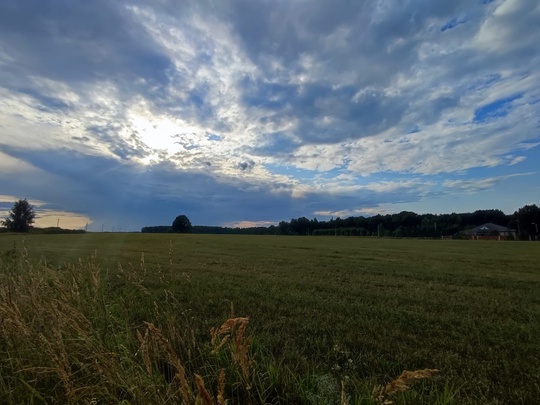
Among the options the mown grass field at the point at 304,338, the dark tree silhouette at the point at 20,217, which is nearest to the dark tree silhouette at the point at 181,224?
the dark tree silhouette at the point at 20,217

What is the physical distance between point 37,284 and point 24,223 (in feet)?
423

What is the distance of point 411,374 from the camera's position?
6.08 feet

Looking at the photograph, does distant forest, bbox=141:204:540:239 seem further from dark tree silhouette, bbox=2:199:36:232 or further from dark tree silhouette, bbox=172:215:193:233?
dark tree silhouette, bbox=2:199:36:232

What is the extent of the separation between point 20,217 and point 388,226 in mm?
142008

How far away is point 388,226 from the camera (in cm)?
14900

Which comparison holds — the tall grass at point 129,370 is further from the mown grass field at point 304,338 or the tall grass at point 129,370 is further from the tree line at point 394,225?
the tree line at point 394,225

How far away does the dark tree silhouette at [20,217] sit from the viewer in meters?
105

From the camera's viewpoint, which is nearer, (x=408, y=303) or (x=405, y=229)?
(x=408, y=303)

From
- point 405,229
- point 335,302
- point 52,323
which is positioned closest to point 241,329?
point 52,323

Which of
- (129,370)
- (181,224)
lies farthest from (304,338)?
(181,224)

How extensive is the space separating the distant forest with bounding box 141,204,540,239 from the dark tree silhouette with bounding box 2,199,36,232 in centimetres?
3820

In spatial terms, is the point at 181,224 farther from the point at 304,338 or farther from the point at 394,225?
the point at 304,338

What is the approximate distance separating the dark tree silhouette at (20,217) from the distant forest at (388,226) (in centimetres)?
3820

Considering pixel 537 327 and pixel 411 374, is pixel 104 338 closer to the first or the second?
pixel 411 374
